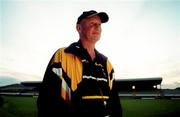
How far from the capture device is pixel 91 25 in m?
1.95

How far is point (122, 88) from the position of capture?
25.5m

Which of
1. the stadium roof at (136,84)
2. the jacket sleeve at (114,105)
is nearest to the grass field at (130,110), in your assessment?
the jacket sleeve at (114,105)

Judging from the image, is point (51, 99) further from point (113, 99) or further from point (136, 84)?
point (136, 84)

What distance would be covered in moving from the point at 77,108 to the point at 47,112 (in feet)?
0.78

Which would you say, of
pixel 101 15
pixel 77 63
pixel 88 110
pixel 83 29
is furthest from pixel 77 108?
pixel 101 15

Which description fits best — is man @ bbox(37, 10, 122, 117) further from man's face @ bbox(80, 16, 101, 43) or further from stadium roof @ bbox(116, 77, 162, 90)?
stadium roof @ bbox(116, 77, 162, 90)

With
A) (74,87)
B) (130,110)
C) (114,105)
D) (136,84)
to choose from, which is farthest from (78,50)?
(136,84)

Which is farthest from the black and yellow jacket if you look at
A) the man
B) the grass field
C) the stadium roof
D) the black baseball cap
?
the stadium roof

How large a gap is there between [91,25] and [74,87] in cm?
61

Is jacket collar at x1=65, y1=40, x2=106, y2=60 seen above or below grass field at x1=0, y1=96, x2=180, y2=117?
above

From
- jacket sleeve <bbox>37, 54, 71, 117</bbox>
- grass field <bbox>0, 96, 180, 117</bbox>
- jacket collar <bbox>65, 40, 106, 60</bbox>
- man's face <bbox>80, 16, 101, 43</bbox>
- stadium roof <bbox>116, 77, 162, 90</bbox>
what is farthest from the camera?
stadium roof <bbox>116, 77, 162, 90</bbox>

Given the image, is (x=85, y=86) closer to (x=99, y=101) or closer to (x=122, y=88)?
(x=99, y=101)

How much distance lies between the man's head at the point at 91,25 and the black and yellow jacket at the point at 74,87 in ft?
→ 0.40

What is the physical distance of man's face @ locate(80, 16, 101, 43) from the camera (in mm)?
1938
